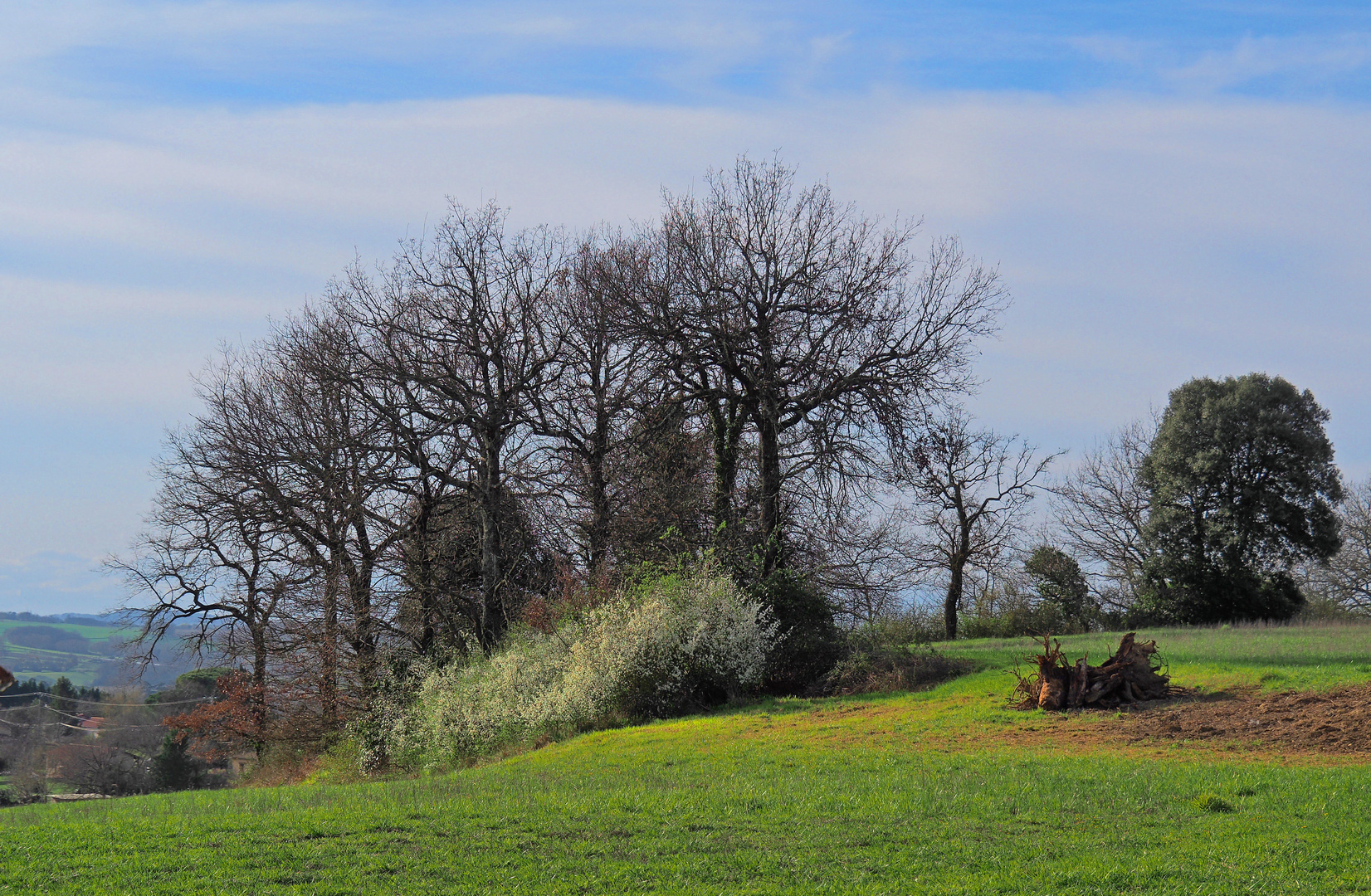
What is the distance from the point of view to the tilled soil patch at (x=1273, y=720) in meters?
12.6

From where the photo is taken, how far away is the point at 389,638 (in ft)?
108

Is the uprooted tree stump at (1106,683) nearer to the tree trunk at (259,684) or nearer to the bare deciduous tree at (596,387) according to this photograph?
the bare deciduous tree at (596,387)

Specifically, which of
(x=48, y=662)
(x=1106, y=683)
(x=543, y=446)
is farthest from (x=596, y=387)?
(x=48, y=662)

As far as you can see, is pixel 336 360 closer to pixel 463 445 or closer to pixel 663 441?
pixel 463 445

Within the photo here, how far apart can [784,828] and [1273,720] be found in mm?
8417

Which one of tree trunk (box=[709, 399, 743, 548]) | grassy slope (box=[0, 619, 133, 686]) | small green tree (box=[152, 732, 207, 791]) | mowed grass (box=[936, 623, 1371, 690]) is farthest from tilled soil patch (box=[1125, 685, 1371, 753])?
grassy slope (box=[0, 619, 133, 686])

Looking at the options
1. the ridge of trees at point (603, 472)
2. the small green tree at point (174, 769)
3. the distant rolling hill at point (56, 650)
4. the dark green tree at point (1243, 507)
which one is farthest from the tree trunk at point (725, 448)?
the distant rolling hill at point (56, 650)

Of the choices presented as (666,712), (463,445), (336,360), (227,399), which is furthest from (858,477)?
(227,399)

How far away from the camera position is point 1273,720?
1366cm

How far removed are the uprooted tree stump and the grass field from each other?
5.94ft

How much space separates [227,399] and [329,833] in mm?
28671

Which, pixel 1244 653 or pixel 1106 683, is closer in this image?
pixel 1106 683

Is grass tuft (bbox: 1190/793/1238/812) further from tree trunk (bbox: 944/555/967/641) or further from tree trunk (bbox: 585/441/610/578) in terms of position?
tree trunk (bbox: 944/555/967/641)

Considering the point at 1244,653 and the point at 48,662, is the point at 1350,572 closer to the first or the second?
the point at 1244,653
